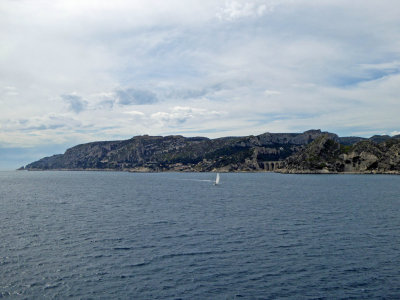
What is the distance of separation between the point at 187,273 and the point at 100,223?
116ft

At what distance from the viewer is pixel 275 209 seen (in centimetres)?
8731

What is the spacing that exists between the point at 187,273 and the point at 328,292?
15.7 m

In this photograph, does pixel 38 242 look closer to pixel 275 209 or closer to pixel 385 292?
pixel 385 292

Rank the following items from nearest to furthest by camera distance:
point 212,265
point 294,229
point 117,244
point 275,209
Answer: point 212,265 → point 117,244 → point 294,229 → point 275,209

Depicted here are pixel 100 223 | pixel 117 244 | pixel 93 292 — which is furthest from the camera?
pixel 100 223

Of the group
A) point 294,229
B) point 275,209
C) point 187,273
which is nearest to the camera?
point 187,273

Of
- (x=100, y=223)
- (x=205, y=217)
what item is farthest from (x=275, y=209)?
(x=100, y=223)

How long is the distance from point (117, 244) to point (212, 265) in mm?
17635

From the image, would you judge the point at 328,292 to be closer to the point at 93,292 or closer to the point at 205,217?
the point at 93,292

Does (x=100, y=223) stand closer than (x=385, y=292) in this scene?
No

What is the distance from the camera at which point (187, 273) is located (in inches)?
1508

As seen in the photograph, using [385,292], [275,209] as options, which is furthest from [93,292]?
[275,209]

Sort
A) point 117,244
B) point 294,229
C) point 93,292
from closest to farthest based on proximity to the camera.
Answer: point 93,292, point 117,244, point 294,229

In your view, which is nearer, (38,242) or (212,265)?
(212,265)
